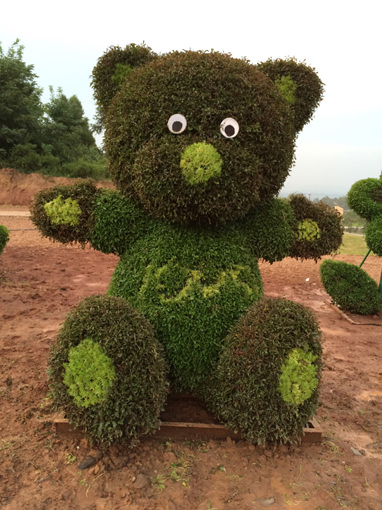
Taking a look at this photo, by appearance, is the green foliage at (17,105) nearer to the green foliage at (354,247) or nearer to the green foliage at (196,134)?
the green foliage at (354,247)

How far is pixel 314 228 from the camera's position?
10.1 feet

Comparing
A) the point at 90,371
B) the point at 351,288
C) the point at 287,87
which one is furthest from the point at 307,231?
the point at 351,288

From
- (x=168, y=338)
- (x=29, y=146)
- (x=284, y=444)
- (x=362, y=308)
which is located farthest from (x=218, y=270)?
(x=29, y=146)

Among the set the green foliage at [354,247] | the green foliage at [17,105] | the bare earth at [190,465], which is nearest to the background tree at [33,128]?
the green foliage at [17,105]

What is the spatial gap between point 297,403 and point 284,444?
0.41 m

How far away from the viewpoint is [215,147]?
7.61 feet

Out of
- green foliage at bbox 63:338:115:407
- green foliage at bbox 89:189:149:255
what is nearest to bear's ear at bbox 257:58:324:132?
green foliage at bbox 89:189:149:255

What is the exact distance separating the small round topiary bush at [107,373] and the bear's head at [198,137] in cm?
70

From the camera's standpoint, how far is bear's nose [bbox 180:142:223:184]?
2219 mm

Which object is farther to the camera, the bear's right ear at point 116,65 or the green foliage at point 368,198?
the green foliage at point 368,198

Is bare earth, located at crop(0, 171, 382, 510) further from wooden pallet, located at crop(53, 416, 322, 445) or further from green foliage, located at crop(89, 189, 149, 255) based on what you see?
green foliage, located at crop(89, 189, 149, 255)

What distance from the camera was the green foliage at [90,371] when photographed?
2.28 metres

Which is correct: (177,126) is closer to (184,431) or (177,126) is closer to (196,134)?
(196,134)

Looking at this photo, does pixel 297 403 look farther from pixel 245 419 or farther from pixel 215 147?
pixel 215 147
